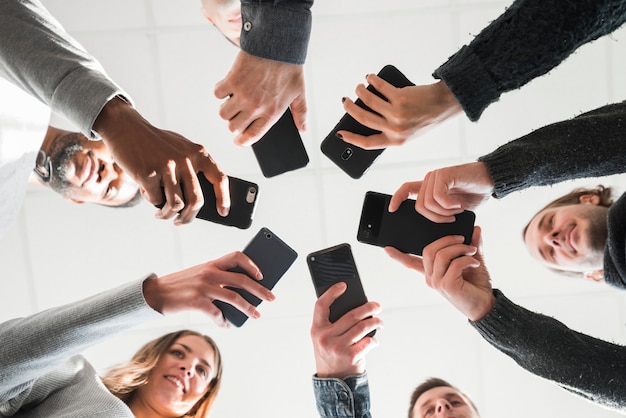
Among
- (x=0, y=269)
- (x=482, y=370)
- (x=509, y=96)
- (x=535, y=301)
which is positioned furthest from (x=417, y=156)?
(x=0, y=269)

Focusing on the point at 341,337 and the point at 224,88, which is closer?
the point at 224,88

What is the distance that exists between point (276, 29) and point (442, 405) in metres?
1.49

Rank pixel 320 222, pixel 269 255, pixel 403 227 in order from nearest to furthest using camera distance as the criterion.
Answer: pixel 403 227 < pixel 269 255 < pixel 320 222

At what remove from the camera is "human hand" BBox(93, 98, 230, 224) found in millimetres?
871

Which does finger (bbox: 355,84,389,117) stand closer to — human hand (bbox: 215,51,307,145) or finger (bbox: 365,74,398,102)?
finger (bbox: 365,74,398,102)

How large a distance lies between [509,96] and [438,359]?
3.31 ft

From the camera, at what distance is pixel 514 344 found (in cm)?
109

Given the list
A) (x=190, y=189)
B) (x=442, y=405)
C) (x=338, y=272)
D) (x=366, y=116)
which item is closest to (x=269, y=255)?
(x=338, y=272)

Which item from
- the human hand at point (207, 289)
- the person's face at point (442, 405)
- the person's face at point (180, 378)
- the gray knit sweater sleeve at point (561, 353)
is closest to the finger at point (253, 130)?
the human hand at point (207, 289)

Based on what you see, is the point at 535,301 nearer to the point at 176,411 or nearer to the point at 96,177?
the point at 176,411

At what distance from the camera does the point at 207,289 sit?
1.38 metres

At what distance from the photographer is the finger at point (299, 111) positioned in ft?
4.14

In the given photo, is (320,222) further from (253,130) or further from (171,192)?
(171,192)

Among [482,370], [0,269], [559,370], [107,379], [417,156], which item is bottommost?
[482,370]
